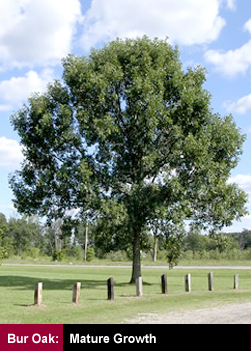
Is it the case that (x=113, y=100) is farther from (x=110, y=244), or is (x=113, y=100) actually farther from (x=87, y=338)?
(x=87, y=338)

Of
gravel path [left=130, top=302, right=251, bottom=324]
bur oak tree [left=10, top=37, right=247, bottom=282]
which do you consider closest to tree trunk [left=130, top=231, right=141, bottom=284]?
bur oak tree [left=10, top=37, right=247, bottom=282]

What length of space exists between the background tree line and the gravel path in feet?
22.3

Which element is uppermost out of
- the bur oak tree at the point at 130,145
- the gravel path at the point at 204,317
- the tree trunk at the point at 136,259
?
the bur oak tree at the point at 130,145

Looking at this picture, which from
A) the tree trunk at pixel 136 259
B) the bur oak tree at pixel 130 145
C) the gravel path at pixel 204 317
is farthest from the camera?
the tree trunk at pixel 136 259

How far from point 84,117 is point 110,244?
811cm

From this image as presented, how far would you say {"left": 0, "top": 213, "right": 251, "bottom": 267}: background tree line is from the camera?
30.6m

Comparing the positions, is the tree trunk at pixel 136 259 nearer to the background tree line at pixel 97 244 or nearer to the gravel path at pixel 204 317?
the background tree line at pixel 97 244

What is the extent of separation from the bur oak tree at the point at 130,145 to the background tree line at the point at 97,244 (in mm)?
1043

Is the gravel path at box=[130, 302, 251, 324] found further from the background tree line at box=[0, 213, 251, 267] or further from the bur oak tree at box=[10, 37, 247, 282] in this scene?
the bur oak tree at box=[10, 37, 247, 282]

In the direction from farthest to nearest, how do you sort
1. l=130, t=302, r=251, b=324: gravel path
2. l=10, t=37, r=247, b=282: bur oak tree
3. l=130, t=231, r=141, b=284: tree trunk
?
l=130, t=231, r=141, b=284: tree trunk
l=10, t=37, r=247, b=282: bur oak tree
l=130, t=302, r=251, b=324: gravel path

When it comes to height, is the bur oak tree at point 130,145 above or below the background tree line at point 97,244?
above

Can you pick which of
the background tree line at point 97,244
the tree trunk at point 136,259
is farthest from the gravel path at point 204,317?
the tree trunk at point 136,259

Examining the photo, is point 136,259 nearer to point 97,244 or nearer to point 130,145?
point 97,244

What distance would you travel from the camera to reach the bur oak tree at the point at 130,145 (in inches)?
1112
